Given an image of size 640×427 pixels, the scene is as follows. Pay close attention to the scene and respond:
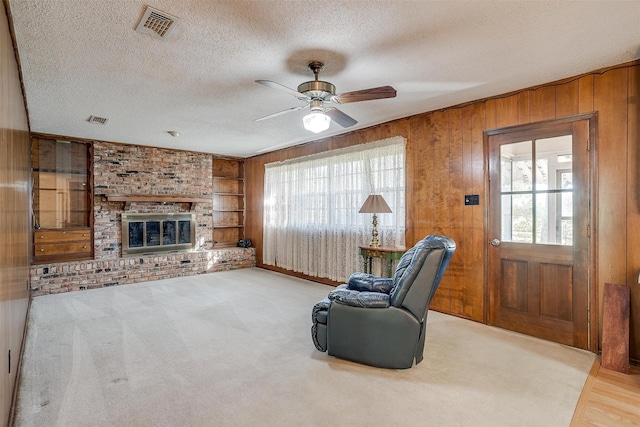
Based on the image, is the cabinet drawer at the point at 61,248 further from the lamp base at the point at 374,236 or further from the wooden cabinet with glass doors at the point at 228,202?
the lamp base at the point at 374,236

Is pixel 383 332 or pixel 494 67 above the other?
pixel 494 67

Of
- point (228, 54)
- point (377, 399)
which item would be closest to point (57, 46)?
point (228, 54)

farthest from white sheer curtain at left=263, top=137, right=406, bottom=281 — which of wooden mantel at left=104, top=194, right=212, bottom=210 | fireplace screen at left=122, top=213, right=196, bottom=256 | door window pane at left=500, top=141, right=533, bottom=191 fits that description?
fireplace screen at left=122, top=213, right=196, bottom=256

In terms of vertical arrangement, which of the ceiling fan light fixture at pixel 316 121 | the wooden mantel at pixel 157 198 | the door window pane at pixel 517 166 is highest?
the ceiling fan light fixture at pixel 316 121

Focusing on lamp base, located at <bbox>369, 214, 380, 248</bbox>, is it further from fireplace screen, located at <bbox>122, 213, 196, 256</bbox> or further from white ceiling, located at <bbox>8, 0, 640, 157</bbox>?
fireplace screen, located at <bbox>122, 213, 196, 256</bbox>

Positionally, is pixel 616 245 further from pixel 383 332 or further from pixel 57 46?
pixel 57 46

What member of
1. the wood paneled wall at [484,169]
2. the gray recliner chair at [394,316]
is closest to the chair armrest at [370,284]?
→ the gray recliner chair at [394,316]

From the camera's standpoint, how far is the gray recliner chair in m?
2.53

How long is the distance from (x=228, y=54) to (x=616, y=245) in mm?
3694

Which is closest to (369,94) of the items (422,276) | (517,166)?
(422,276)

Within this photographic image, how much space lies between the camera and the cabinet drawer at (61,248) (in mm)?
5238

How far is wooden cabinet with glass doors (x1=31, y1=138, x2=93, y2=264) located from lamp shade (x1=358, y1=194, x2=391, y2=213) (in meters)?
4.79

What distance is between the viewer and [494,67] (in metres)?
2.91

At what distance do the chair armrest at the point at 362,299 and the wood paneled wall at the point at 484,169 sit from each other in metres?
1.70
